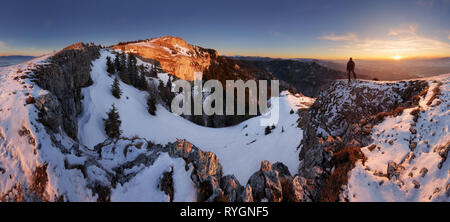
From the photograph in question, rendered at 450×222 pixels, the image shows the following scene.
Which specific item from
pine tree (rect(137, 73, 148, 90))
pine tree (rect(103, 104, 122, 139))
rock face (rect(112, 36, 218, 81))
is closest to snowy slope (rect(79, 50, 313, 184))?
pine tree (rect(103, 104, 122, 139))

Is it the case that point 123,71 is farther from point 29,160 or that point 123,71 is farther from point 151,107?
point 29,160

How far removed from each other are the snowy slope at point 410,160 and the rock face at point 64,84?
50.5 ft

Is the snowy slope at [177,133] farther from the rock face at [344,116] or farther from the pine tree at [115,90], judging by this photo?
the rock face at [344,116]

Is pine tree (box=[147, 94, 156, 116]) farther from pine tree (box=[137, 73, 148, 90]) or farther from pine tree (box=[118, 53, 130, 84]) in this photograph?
pine tree (box=[118, 53, 130, 84])

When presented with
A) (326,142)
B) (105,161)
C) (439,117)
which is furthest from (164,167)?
(439,117)

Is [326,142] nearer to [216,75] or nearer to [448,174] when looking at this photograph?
[448,174]

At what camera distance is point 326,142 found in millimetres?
12391

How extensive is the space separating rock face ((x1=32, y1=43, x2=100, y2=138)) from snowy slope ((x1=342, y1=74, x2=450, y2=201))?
50.5 ft

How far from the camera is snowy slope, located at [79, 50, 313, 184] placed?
1886cm

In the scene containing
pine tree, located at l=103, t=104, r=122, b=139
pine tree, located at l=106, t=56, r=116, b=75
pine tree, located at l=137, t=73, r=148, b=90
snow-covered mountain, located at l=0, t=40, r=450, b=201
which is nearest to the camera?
snow-covered mountain, located at l=0, t=40, r=450, b=201

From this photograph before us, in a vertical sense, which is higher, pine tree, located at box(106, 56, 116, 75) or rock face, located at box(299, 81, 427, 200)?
pine tree, located at box(106, 56, 116, 75)

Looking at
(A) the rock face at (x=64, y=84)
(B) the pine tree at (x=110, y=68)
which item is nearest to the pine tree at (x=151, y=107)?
(B) the pine tree at (x=110, y=68)

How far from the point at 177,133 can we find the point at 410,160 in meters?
26.8
